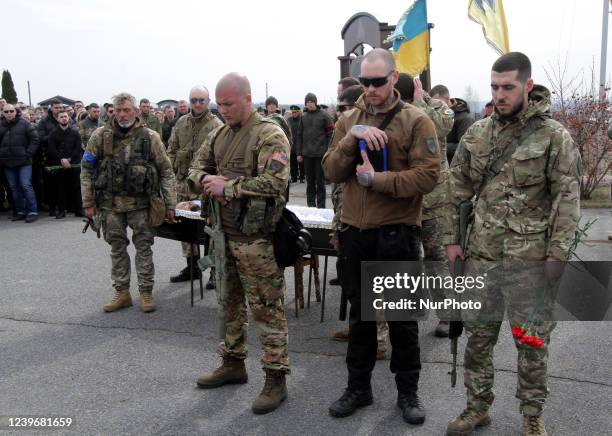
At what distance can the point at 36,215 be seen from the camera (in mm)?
11188

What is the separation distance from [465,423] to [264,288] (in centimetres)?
144

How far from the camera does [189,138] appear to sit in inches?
263

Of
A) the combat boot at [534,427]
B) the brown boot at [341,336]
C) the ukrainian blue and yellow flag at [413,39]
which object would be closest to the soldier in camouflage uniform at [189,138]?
the brown boot at [341,336]

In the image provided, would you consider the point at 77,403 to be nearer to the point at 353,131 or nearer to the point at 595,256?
the point at 353,131

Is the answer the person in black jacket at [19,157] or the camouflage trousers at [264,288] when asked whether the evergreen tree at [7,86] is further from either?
the camouflage trousers at [264,288]

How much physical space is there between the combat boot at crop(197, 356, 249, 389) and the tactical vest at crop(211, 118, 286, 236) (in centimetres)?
103

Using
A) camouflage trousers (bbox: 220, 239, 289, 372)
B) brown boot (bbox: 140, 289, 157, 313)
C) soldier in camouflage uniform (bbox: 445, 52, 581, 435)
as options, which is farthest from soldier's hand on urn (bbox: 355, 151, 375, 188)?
brown boot (bbox: 140, 289, 157, 313)

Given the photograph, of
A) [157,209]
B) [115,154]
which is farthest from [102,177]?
[157,209]

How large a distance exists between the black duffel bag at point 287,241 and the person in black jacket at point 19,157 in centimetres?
859

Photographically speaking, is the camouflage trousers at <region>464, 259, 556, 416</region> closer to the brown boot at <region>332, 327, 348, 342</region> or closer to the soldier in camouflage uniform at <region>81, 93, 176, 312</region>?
the brown boot at <region>332, 327, 348, 342</region>

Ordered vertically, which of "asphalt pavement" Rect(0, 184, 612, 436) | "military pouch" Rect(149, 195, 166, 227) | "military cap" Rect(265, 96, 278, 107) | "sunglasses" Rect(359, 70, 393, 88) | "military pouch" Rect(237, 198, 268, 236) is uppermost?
"military cap" Rect(265, 96, 278, 107)

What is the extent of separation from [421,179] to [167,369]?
7.97 feet

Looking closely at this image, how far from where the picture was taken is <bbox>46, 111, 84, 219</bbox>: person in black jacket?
36.7ft

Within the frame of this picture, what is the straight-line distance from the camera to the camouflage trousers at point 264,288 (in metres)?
3.83
